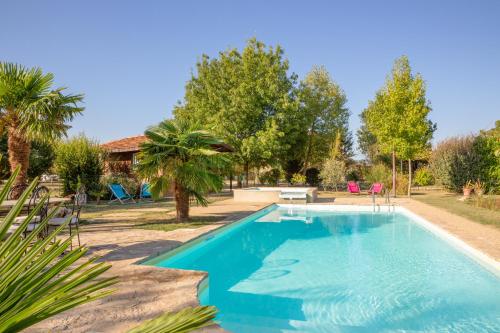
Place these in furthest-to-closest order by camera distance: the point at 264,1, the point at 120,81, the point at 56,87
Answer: the point at 120,81 < the point at 264,1 < the point at 56,87

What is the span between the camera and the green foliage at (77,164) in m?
19.9

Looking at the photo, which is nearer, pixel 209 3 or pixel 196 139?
pixel 196 139

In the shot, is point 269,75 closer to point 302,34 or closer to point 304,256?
point 302,34

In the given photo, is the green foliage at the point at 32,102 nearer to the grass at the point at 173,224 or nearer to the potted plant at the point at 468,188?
the grass at the point at 173,224

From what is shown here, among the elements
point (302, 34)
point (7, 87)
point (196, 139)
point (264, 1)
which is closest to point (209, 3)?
point (264, 1)

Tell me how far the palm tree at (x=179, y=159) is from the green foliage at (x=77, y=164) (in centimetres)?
1001

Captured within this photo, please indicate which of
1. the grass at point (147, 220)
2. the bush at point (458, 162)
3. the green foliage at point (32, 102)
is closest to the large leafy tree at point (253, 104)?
the bush at point (458, 162)

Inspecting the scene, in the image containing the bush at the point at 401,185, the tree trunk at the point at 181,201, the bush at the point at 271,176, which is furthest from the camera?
the bush at the point at 271,176

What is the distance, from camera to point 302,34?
22.7 m

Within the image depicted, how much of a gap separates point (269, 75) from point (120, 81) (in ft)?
39.4

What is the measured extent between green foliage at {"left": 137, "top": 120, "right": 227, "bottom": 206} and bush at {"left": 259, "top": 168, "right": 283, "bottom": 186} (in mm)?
22616

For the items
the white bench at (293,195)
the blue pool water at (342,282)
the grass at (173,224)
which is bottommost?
the blue pool water at (342,282)

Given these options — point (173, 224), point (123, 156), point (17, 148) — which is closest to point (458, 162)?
point (173, 224)

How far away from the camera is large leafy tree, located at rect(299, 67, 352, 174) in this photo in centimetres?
3531
